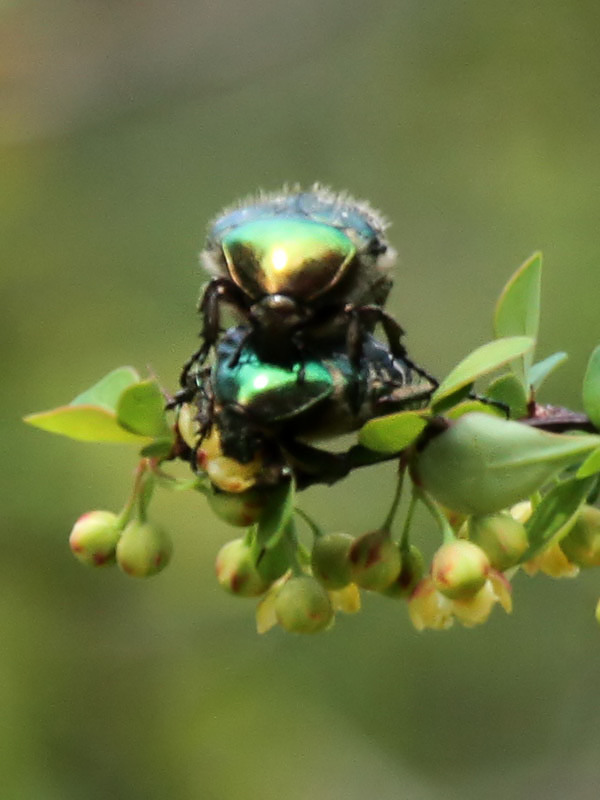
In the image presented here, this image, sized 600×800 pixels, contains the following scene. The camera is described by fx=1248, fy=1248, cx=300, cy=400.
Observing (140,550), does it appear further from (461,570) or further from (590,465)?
(590,465)

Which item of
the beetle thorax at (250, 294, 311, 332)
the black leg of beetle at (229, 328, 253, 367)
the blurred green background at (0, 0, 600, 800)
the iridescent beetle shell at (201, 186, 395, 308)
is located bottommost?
the blurred green background at (0, 0, 600, 800)

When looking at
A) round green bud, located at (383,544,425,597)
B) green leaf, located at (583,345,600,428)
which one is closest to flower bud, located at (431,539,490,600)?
round green bud, located at (383,544,425,597)

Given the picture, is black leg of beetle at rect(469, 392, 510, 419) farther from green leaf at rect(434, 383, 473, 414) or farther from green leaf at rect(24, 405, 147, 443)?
green leaf at rect(24, 405, 147, 443)

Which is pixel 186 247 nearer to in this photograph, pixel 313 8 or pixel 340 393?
pixel 313 8

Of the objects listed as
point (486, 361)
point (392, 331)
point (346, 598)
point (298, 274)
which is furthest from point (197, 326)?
point (486, 361)

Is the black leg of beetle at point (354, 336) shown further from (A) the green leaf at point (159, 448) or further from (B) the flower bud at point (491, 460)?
(A) the green leaf at point (159, 448)
